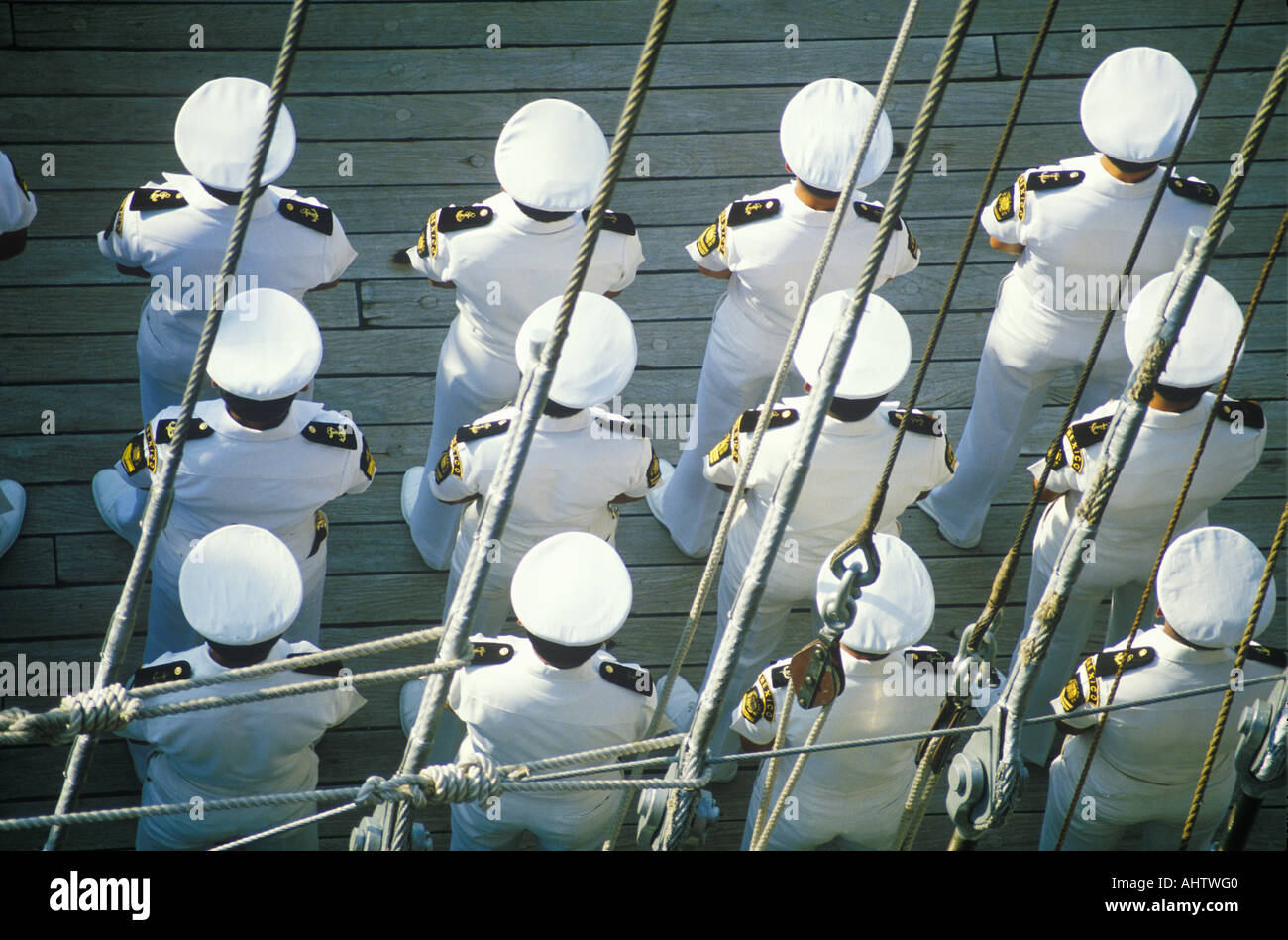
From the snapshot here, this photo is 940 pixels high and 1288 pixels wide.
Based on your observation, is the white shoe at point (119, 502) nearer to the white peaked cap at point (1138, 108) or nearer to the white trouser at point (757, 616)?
the white trouser at point (757, 616)

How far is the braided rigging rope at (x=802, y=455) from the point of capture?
2037 mm

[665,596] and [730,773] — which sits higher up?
[665,596]

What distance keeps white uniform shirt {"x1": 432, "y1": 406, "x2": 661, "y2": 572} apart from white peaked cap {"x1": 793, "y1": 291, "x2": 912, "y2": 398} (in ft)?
1.54

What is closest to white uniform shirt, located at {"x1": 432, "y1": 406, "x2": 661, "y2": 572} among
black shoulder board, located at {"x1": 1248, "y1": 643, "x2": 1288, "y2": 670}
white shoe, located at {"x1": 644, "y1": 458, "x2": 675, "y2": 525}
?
white shoe, located at {"x1": 644, "y1": 458, "x2": 675, "y2": 525}

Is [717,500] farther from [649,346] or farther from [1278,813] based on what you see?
[1278,813]

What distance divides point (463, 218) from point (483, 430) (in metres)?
0.64

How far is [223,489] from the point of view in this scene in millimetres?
3309

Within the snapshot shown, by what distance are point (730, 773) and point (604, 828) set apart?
588 millimetres

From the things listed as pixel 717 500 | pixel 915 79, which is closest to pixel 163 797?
pixel 717 500

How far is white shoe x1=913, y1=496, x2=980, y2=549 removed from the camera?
4.43m

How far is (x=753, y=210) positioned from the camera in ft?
12.3

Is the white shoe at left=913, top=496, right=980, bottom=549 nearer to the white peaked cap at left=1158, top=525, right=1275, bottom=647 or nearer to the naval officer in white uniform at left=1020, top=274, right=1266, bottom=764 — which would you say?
the naval officer in white uniform at left=1020, top=274, right=1266, bottom=764

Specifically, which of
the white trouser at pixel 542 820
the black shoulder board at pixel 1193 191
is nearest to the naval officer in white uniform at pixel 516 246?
the white trouser at pixel 542 820

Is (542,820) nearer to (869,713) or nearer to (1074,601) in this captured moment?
(869,713)
